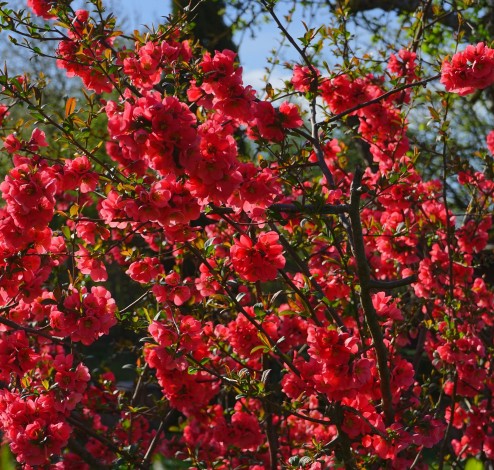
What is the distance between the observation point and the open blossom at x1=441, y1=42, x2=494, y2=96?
244 centimetres

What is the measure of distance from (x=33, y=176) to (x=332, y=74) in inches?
57.0

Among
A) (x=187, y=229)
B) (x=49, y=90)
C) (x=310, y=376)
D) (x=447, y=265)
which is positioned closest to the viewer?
(x=187, y=229)

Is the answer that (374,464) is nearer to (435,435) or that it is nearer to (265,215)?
(435,435)

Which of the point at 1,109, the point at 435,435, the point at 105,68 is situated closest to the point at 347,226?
the point at 435,435

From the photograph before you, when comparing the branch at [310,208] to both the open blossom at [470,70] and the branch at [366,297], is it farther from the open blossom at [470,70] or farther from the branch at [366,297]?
the open blossom at [470,70]

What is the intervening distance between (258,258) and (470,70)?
1.01 metres

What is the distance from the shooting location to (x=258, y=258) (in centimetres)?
229

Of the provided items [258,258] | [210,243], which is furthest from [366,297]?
[210,243]

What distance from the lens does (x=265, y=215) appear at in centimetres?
224

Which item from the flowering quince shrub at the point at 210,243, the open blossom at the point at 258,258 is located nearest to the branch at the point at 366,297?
the flowering quince shrub at the point at 210,243

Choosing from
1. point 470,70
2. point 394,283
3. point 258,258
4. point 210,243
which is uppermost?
point 470,70

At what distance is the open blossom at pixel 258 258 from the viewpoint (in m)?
2.29

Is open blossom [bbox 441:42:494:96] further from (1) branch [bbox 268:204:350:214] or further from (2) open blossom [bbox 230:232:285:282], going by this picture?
(2) open blossom [bbox 230:232:285:282]

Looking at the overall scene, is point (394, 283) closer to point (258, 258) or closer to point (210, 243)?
point (258, 258)
